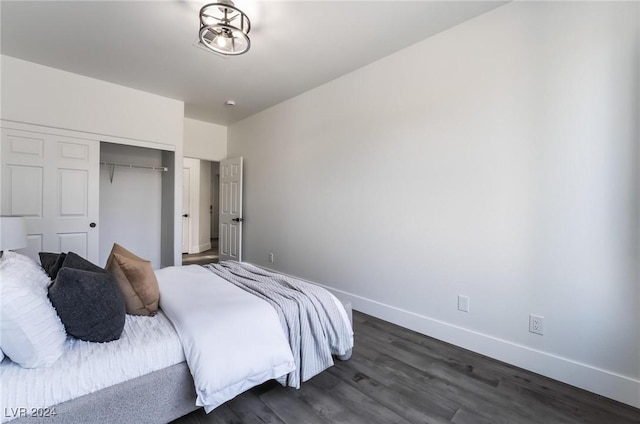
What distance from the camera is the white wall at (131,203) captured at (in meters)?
4.38

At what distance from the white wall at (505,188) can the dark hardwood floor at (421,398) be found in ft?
0.68

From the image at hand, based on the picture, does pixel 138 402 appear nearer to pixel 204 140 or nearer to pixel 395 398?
pixel 395 398

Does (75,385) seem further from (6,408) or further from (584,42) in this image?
(584,42)

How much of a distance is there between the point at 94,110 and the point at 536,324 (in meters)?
5.19

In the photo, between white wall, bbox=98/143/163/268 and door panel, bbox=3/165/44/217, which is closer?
door panel, bbox=3/165/44/217

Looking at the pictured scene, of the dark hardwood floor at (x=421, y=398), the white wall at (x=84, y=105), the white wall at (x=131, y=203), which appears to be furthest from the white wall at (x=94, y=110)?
the dark hardwood floor at (x=421, y=398)

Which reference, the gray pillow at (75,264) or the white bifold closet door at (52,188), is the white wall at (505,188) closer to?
the gray pillow at (75,264)

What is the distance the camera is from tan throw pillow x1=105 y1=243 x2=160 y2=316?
69.9 inches

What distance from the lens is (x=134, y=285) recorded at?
1.80 metres

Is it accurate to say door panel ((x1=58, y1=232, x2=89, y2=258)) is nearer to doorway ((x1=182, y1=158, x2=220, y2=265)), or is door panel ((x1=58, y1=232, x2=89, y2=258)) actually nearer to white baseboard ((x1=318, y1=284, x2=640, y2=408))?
doorway ((x1=182, y1=158, x2=220, y2=265))

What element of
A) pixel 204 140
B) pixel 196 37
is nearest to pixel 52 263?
pixel 196 37

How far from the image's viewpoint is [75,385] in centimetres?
125

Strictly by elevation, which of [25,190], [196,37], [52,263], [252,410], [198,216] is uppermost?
[196,37]

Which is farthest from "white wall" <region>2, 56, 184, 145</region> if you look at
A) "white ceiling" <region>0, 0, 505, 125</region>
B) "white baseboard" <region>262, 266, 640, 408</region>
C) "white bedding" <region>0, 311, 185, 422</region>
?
"white baseboard" <region>262, 266, 640, 408</region>
